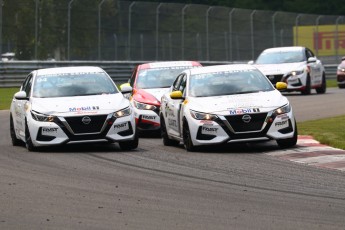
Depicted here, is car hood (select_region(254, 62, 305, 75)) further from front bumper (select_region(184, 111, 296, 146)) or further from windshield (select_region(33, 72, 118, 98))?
front bumper (select_region(184, 111, 296, 146))

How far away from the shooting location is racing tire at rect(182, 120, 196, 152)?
17.3 metres

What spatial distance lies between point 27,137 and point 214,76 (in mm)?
3154

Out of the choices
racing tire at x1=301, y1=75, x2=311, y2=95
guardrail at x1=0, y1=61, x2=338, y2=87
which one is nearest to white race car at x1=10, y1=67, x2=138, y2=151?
racing tire at x1=301, y1=75, x2=311, y2=95

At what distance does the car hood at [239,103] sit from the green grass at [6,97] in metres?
15.2

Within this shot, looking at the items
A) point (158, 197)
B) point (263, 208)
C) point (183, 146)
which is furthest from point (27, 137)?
point (263, 208)

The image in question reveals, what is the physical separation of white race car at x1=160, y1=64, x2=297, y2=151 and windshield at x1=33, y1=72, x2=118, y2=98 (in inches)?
43.3

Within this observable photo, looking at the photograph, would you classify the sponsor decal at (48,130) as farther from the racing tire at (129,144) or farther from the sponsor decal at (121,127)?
the racing tire at (129,144)

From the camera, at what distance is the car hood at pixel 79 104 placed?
17.2 m

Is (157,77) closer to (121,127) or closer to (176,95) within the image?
(176,95)

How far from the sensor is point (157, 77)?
22.5 metres

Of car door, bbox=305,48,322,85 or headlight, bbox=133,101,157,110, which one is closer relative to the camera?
headlight, bbox=133,101,157,110

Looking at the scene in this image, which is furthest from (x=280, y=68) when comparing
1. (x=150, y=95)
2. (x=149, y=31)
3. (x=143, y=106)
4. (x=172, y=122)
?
(x=172, y=122)

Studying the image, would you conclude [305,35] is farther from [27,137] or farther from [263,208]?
[263,208]

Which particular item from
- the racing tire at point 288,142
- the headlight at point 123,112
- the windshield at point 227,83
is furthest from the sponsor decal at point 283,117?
the headlight at point 123,112
